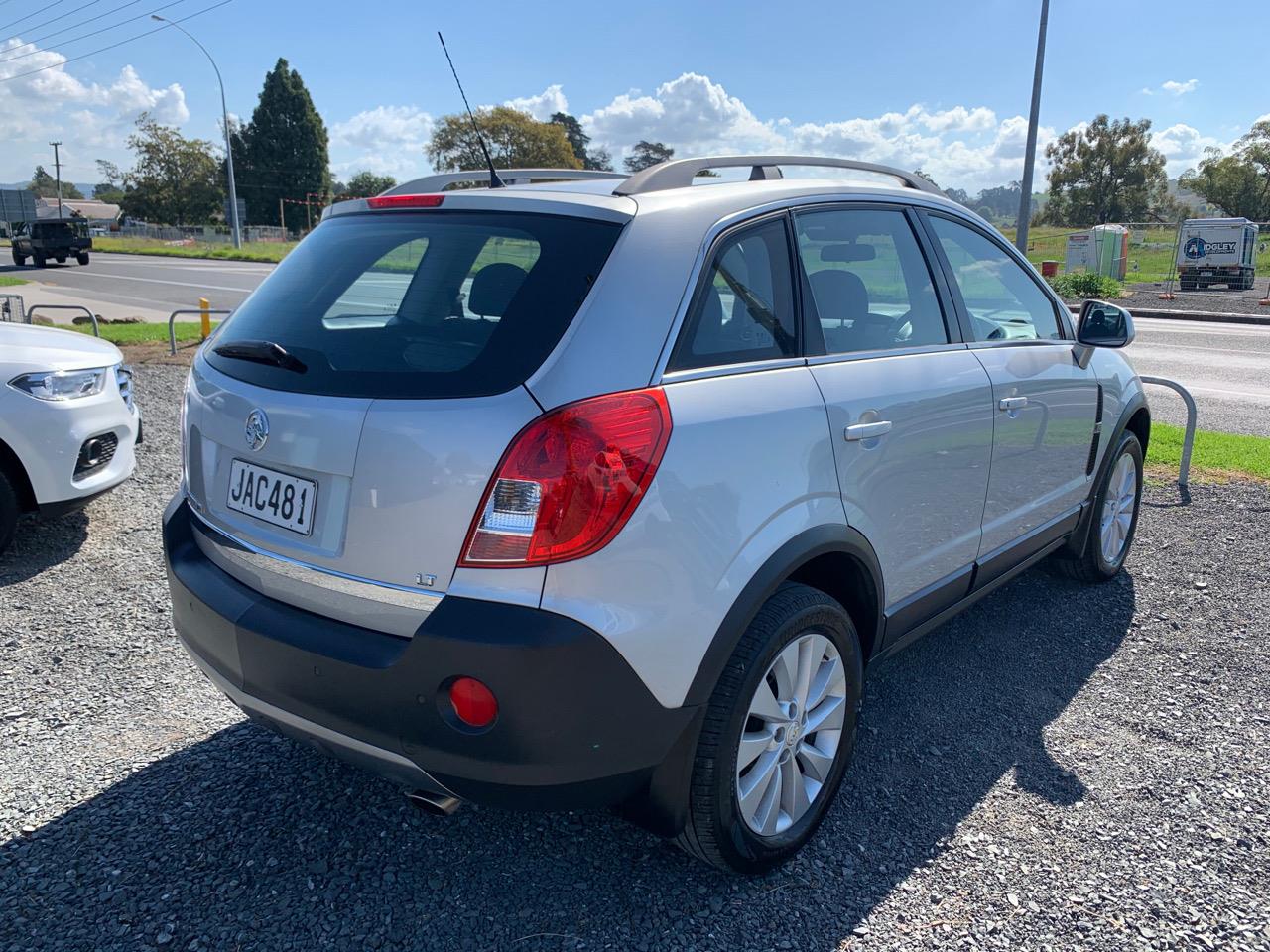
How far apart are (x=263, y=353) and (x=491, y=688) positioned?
1112mm

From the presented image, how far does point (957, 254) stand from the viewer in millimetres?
3525

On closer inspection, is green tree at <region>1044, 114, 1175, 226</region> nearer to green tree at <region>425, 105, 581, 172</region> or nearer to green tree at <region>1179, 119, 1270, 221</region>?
green tree at <region>1179, 119, 1270, 221</region>

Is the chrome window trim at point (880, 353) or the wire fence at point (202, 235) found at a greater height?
the wire fence at point (202, 235)

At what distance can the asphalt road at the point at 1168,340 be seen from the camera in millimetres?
10281

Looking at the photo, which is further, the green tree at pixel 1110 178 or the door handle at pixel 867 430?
the green tree at pixel 1110 178

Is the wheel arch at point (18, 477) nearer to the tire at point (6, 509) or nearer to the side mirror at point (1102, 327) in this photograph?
the tire at point (6, 509)

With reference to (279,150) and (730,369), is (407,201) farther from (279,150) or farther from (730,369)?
(279,150)

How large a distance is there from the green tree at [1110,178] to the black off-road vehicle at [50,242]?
60894mm

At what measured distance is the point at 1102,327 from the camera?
4.05 metres

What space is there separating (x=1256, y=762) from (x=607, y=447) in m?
2.62

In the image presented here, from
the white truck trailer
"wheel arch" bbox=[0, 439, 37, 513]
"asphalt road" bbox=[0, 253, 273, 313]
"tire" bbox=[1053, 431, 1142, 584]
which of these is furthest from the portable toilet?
"wheel arch" bbox=[0, 439, 37, 513]

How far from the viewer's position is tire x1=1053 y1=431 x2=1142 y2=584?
14.7 feet

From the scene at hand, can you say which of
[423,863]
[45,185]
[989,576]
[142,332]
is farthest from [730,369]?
[45,185]

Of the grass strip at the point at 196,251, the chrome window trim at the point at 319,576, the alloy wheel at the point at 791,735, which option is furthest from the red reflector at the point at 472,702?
the grass strip at the point at 196,251
